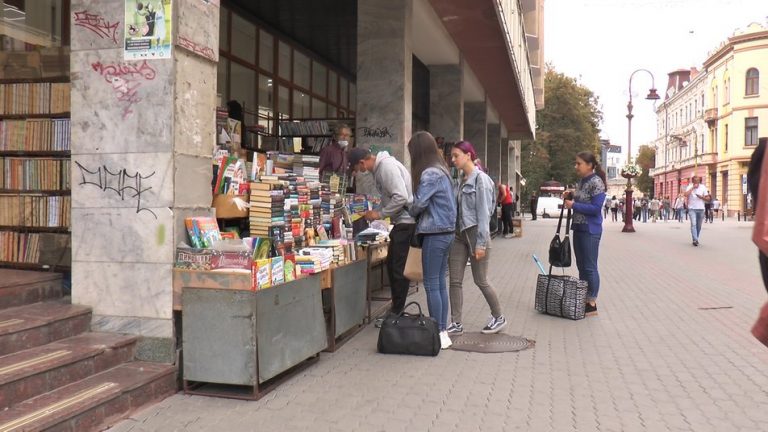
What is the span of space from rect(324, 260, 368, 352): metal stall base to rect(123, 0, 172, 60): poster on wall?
7.43 ft

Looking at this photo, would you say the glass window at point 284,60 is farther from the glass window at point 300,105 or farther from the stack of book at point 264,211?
the stack of book at point 264,211

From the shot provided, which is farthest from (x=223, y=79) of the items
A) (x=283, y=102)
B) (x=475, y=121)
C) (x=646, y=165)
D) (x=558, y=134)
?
(x=646, y=165)

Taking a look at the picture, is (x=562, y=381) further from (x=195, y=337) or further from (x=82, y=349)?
(x=82, y=349)

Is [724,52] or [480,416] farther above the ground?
[724,52]

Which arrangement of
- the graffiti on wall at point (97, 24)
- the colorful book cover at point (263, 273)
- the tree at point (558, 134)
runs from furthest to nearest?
1. the tree at point (558, 134)
2. the graffiti on wall at point (97, 24)
3. the colorful book cover at point (263, 273)

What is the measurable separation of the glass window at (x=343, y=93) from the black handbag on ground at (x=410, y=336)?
510 inches

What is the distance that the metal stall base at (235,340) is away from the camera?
162 inches

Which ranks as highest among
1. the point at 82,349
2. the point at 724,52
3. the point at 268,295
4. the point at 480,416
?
the point at 724,52

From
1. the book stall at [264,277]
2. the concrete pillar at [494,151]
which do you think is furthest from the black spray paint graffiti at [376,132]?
the concrete pillar at [494,151]

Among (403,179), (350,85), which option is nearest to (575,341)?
(403,179)

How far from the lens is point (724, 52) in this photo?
53.7 meters

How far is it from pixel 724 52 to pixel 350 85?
47604mm

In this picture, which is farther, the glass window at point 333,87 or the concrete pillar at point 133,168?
the glass window at point 333,87

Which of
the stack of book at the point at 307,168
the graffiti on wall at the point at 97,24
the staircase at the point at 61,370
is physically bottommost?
the staircase at the point at 61,370
